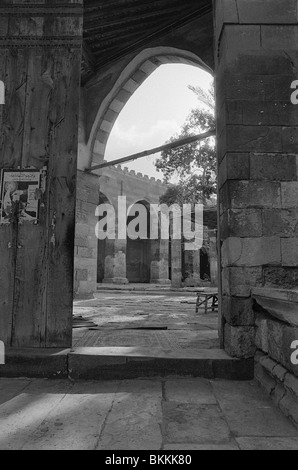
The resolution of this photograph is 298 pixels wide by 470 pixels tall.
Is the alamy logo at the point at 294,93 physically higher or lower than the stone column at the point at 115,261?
higher

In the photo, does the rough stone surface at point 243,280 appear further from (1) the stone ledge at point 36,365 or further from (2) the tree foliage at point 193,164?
(2) the tree foliage at point 193,164

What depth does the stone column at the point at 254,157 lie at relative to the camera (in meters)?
2.90

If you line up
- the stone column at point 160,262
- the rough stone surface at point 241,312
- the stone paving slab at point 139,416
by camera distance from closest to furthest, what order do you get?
the stone paving slab at point 139,416 < the rough stone surface at point 241,312 < the stone column at point 160,262

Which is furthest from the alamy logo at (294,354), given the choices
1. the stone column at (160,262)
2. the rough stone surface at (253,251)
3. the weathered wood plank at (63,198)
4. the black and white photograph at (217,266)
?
the stone column at (160,262)

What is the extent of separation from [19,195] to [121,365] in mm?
1790

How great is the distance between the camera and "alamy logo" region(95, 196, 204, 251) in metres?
18.2

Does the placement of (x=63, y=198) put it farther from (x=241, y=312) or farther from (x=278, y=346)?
(x=278, y=346)

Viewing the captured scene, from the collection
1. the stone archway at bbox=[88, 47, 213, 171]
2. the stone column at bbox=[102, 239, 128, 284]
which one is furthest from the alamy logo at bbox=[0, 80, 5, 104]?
the stone column at bbox=[102, 239, 128, 284]

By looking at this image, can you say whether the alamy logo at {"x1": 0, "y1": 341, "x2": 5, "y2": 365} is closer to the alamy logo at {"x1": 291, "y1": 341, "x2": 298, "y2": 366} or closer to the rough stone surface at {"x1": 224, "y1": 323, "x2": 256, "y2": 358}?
the rough stone surface at {"x1": 224, "y1": 323, "x2": 256, "y2": 358}

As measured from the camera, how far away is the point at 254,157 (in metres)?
Answer: 3.03

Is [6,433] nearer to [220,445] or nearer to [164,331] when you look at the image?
[220,445]

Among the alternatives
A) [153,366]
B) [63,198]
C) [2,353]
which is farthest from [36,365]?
[63,198]

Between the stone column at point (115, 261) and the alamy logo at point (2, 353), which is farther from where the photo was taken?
the stone column at point (115, 261)

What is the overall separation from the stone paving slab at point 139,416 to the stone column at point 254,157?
643mm
